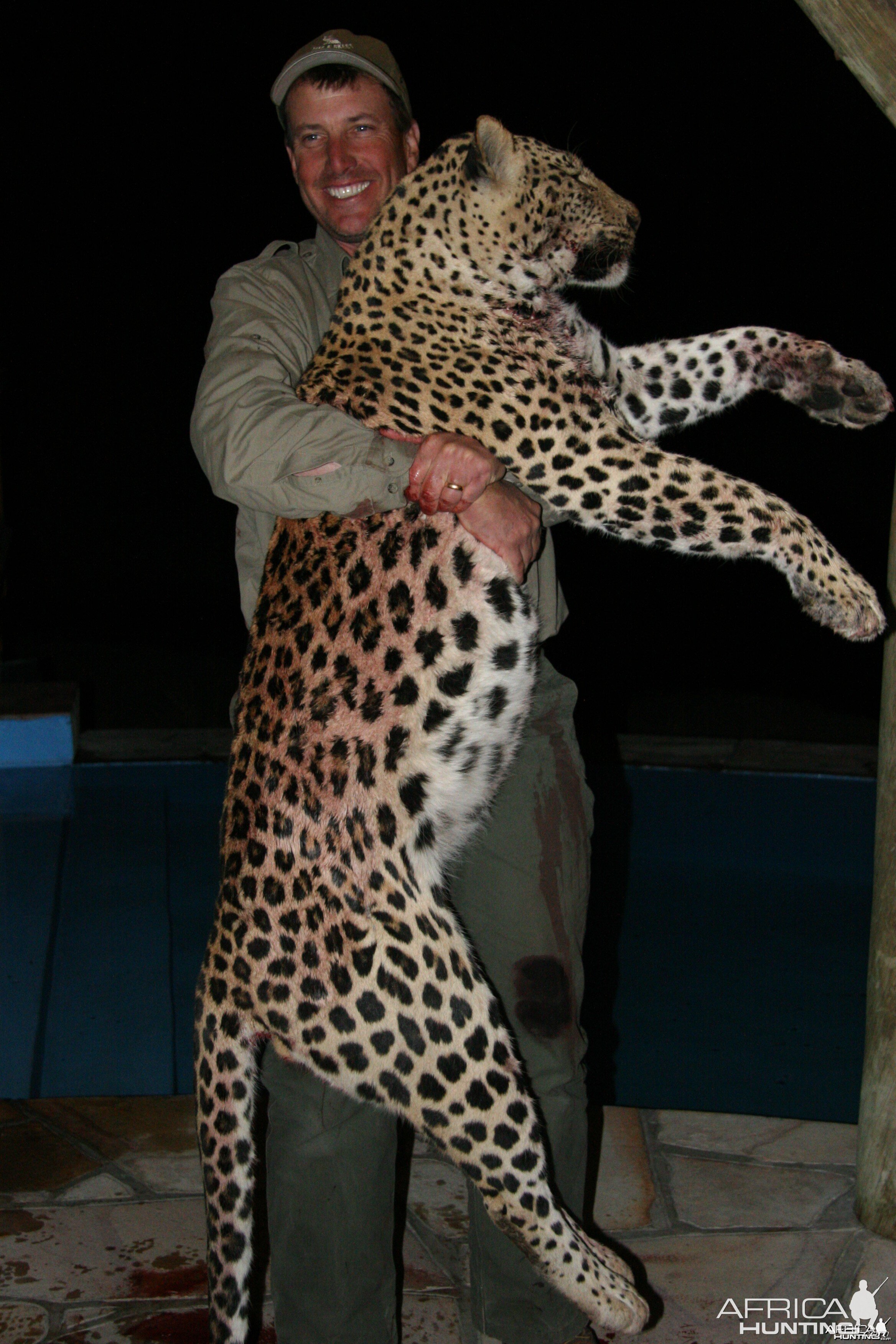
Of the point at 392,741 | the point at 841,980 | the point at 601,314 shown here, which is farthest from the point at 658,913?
the point at 601,314

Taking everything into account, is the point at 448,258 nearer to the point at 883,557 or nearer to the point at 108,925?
the point at 108,925

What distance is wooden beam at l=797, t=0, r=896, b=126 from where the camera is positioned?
2.36 meters

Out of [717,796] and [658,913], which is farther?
[717,796]

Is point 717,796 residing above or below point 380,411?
below

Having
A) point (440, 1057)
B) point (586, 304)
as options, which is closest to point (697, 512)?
point (440, 1057)

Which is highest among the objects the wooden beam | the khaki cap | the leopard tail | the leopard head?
the wooden beam

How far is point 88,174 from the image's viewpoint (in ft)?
37.6

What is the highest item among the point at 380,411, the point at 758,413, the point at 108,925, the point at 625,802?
the point at 758,413

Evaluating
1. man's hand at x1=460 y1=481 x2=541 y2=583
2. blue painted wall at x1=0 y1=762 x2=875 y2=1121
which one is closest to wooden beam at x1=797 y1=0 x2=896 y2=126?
man's hand at x1=460 y1=481 x2=541 y2=583

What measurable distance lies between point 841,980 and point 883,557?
546 cm

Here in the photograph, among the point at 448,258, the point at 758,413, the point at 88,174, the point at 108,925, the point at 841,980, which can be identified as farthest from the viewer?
the point at 758,413

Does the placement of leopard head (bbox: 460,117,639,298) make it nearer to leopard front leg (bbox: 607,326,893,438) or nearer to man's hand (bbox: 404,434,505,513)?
leopard front leg (bbox: 607,326,893,438)

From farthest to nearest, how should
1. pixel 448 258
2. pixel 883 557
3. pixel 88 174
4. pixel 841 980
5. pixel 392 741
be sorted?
pixel 88 174
pixel 883 557
pixel 841 980
pixel 448 258
pixel 392 741

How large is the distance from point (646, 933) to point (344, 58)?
4.18 m
